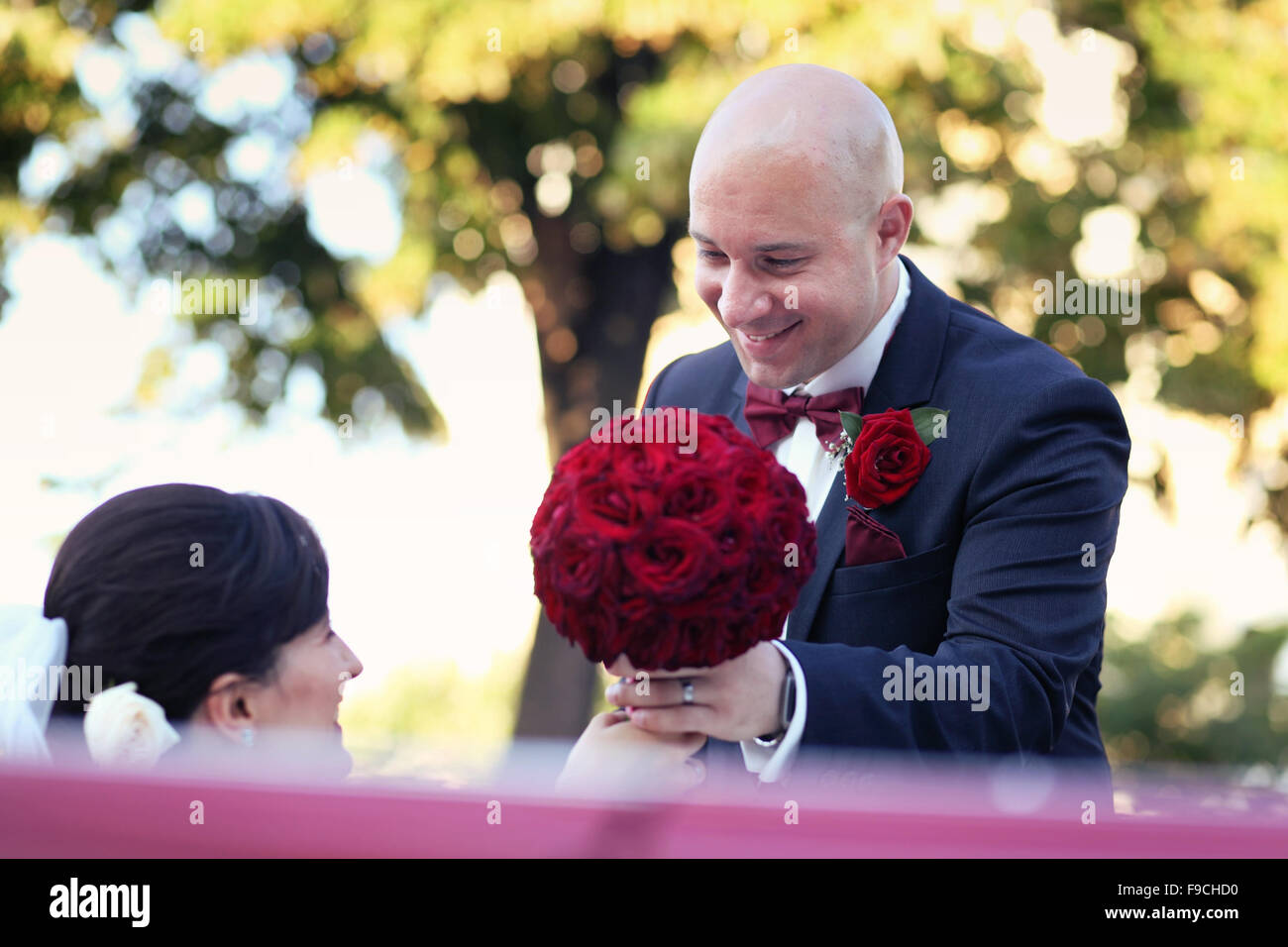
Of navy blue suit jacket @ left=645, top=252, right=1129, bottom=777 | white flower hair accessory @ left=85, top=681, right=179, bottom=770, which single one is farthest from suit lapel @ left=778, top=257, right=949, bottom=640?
white flower hair accessory @ left=85, top=681, right=179, bottom=770

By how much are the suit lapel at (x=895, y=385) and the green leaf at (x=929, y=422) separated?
0.19 ft

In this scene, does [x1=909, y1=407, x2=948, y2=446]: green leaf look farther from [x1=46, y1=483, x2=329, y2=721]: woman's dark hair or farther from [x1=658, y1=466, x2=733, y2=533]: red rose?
[x1=46, y1=483, x2=329, y2=721]: woman's dark hair

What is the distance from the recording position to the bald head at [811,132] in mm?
2342

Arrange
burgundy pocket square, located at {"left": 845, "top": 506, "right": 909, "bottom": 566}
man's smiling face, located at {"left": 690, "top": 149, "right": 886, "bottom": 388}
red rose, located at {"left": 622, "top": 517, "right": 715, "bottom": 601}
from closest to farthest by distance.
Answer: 1. red rose, located at {"left": 622, "top": 517, "right": 715, "bottom": 601}
2. man's smiling face, located at {"left": 690, "top": 149, "right": 886, "bottom": 388}
3. burgundy pocket square, located at {"left": 845, "top": 506, "right": 909, "bottom": 566}

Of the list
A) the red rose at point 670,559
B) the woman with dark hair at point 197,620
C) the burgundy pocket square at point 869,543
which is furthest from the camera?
the burgundy pocket square at point 869,543

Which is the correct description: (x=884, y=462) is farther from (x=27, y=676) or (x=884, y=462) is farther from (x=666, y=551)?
(x=27, y=676)

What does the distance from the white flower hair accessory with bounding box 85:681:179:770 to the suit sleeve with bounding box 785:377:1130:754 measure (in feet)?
3.16

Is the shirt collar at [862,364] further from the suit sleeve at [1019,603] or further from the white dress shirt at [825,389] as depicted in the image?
the suit sleeve at [1019,603]

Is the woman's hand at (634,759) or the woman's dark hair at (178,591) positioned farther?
the woman's dark hair at (178,591)

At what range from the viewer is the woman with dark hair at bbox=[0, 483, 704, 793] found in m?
1.94

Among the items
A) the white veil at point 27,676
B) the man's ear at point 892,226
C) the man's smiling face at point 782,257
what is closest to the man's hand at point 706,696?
the man's smiling face at point 782,257

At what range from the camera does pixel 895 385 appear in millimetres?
2689
